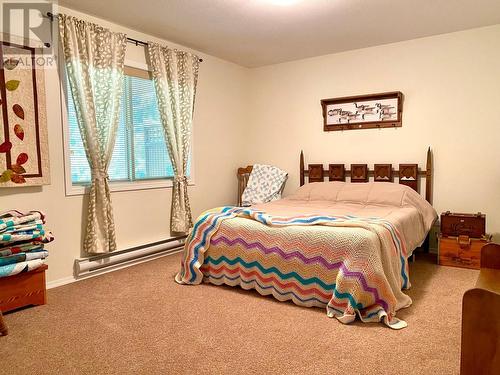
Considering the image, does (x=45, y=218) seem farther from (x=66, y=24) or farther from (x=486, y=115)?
(x=486, y=115)

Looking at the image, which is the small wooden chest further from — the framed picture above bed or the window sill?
the window sill

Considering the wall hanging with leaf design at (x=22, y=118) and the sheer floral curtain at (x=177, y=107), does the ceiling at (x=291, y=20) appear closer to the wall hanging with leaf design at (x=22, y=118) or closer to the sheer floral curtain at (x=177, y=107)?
the sheer floral curtain at (x=177, y=107)

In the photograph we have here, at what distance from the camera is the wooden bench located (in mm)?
1239

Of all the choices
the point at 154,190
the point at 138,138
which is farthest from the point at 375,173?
the point at 138,138

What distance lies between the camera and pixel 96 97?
3.31 meters

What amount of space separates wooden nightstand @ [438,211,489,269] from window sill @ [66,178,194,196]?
9.22 ft

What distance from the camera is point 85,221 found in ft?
11.0

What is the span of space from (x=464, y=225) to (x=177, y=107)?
315 cm

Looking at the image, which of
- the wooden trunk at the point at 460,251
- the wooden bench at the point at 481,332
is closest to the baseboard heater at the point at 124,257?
the wooden trunk at the point at 460,251

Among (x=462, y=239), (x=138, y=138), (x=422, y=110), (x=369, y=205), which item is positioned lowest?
(x=462, y=239)

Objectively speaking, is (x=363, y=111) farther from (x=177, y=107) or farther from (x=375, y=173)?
(x=177, y=107)

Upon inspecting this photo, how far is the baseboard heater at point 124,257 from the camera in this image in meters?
3.29

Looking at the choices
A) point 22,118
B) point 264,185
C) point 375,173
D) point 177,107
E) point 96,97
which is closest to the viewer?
point 22,118

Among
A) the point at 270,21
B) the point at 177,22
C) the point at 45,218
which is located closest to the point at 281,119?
the point at 270,21
